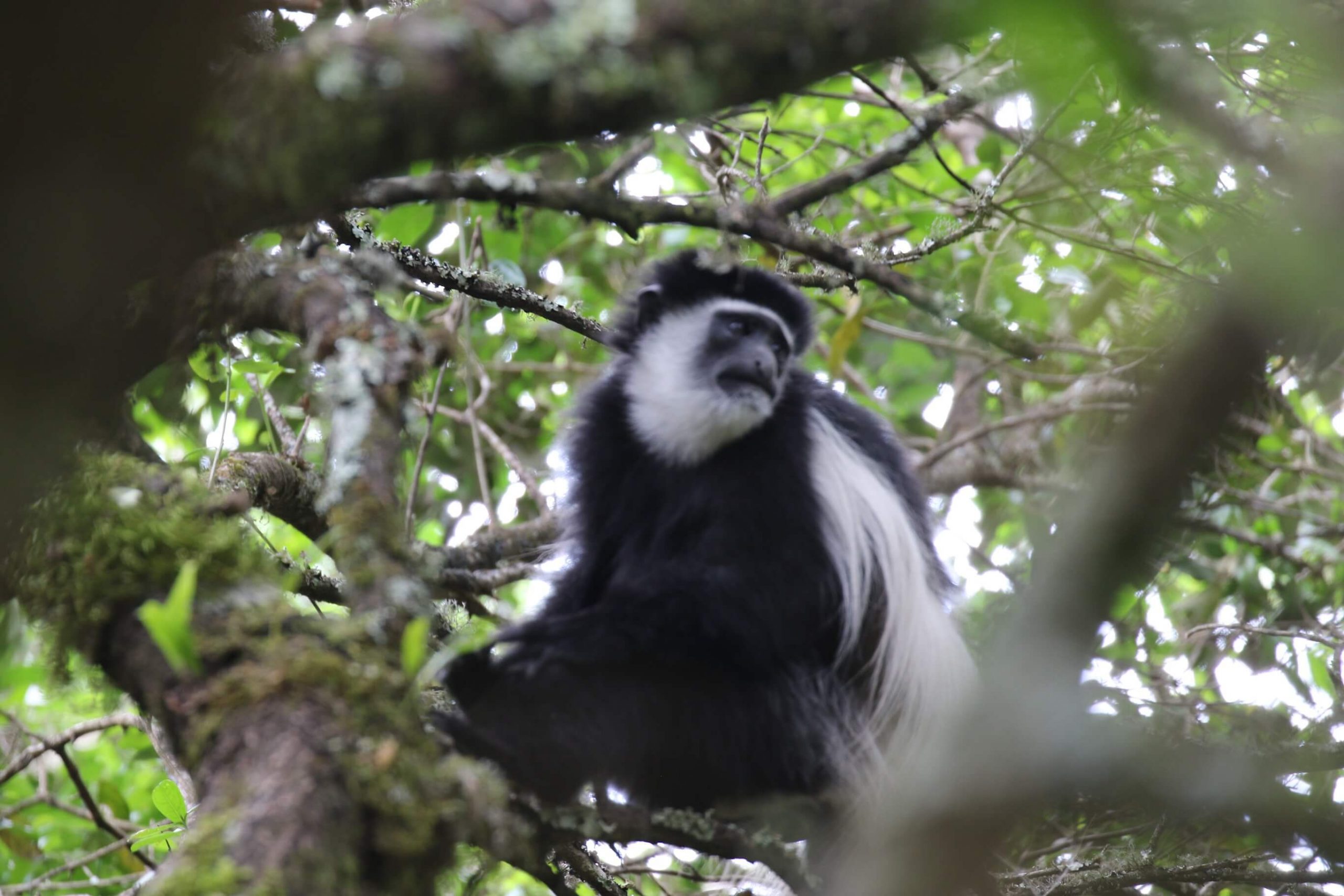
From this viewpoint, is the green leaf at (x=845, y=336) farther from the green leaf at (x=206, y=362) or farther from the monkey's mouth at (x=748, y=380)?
the green leaf at (x=206, y=362)

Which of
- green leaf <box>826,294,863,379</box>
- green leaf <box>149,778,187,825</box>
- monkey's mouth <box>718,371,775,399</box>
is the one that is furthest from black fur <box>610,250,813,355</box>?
green leaf <box>149,778,187,825</box>

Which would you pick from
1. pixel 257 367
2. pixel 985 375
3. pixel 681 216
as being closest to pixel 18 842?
pixel 257 367

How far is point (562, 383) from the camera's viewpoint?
430 cm

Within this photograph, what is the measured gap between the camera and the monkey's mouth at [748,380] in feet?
8.59

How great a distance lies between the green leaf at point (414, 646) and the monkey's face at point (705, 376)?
1.54 metres

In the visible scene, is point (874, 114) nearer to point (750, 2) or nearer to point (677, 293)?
point (677, 293)

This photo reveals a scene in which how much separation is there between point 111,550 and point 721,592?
1.18 meters

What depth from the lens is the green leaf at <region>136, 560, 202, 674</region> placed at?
1050 millimetres

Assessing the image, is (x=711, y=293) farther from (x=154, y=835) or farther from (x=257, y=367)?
(x=154, y=835)

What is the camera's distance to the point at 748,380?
264cm

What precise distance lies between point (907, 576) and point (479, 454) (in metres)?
1.23

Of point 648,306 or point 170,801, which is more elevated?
point 648,306

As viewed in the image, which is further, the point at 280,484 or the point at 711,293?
the point at 711,293

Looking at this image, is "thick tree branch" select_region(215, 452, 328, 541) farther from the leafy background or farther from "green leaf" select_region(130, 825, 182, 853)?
"green leaf" select_region(130, 825, 182, 853)
